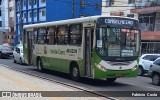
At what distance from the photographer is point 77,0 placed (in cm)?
6588

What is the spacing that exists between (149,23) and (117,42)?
25.6m

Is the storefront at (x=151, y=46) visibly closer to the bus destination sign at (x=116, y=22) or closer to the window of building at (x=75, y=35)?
the window of building at (x=75, y=35)

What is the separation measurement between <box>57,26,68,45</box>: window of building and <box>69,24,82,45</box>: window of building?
1.86 feet

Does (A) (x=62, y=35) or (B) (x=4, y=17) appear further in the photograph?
(B) (x=4, y=17)

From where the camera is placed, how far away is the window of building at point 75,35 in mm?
16605

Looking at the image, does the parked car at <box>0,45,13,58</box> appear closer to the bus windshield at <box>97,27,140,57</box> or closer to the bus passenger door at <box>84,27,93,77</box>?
the bus passenger door at <box>84,27,93,77</box>

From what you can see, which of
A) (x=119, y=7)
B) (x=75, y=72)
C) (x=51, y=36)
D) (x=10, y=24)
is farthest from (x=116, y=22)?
(x=10, y=24)

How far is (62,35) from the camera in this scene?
727 inches

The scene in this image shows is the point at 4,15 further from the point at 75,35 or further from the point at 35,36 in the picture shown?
the point at 75,35

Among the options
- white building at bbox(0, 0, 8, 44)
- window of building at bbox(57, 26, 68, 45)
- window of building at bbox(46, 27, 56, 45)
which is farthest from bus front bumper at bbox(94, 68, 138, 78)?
white building at bbox(0, 0, 8, 44)

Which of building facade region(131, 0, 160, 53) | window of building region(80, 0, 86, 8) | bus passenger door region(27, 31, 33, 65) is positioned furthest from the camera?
window of building region(80, 0, 86, 8)

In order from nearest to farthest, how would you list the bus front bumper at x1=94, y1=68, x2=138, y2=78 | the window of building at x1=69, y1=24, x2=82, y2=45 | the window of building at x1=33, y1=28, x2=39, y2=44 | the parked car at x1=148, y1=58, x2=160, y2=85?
the bus front bumper at x1=94, y1=68, x2=138, y2=78
the window of building at x1=69, y1=24, x2=82, y2=45
the parked car at x1=148, y1=58, x2=160, y2=85
the window of building at x1=33, y1=28, x2=39, y2=44

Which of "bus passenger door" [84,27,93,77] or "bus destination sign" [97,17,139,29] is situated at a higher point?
"bus destination sign" [97,17,139,29]

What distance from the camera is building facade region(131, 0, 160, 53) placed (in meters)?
37.4
